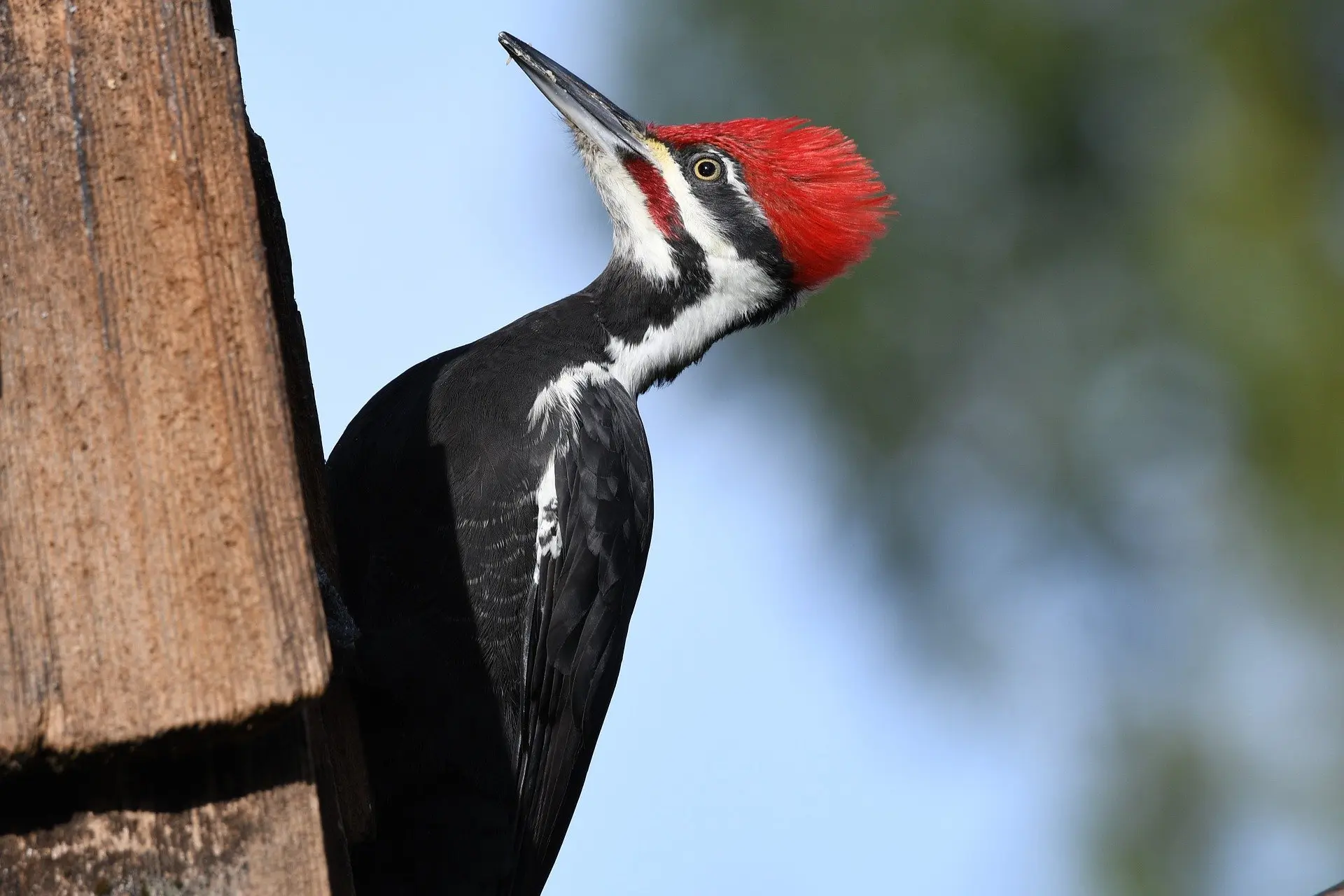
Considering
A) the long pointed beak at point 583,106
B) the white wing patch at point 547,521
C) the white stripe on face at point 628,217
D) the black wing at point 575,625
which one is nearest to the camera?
the black wing at point 575,625

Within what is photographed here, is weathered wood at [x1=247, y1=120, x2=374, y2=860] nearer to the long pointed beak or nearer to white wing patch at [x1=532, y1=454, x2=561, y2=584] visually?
white wing patch at [x1=532, y1=454, x2=561, y2=584]

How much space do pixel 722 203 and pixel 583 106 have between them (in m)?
0.47

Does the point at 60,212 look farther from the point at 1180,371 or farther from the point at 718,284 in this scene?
the point at 1180,371

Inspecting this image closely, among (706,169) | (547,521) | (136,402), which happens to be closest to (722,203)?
(706,169)

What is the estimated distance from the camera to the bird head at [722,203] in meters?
4.46

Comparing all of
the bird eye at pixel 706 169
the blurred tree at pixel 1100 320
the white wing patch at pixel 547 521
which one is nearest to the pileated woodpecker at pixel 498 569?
the white wing patch at pixel 547 521

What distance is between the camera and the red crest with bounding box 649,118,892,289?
4.53 meters

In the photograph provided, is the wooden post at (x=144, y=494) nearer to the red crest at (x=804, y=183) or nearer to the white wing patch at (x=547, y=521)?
the white wing patch at (x=547, y=521)

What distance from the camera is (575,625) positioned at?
369 cm

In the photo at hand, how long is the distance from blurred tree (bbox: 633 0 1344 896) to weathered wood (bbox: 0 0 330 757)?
4436mm

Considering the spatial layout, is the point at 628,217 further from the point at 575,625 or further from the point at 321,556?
the point at 321,556

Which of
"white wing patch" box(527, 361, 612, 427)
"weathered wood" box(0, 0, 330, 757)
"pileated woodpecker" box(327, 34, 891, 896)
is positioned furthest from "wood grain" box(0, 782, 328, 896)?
"white wing patch" box(527, 361, 612, 427)

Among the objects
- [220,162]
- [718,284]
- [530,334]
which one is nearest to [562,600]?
[530,334]

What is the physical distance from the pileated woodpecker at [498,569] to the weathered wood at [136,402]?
144cm
